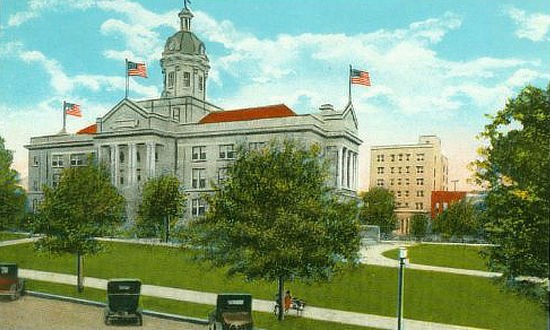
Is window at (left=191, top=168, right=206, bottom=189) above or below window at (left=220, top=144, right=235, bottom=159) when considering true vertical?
below

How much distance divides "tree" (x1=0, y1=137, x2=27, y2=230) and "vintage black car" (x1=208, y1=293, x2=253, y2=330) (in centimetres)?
2386

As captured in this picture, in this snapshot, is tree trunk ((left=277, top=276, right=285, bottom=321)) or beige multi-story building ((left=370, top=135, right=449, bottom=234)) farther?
beige multi-story building ((left=370, top=135, right=449, bottom=234))

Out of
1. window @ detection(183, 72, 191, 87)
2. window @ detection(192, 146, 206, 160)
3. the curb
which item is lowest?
the curb

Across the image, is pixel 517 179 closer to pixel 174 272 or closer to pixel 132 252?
pixel 174 272

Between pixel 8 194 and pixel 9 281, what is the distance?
16.2 m

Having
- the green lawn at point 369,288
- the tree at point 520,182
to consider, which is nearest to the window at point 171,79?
the green lawn at point 369,288

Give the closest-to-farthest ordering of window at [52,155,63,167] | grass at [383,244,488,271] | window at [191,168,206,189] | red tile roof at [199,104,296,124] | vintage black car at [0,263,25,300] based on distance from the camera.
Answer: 1. vintage black car at [0,263,25,300]
2. grass at [383,244,488,271]
3. red tile roof at [199,104,296,124]
4. window at [191,168,206,189]
5. window at [52,155,63,167]

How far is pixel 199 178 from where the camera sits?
58312 mm

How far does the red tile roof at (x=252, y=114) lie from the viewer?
2178 inches

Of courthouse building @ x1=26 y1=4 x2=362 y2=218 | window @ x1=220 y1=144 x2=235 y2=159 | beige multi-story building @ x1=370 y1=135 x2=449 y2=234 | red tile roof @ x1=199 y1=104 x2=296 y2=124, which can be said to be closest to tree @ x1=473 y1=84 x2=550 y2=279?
courthouse building @ x1=26 y1=4 x2=362 y2=218

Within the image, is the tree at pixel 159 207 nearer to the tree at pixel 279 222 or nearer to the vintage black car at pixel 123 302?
the tree at pixel 279 222

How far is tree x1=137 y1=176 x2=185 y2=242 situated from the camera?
43062mm

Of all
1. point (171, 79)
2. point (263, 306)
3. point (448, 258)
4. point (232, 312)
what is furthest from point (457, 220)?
point (232, 312)

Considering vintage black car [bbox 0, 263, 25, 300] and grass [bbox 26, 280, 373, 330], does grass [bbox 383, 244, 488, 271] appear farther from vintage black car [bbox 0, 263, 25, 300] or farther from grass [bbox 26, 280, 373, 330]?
vintage black car [bbox 0, 263, 25, 300]
